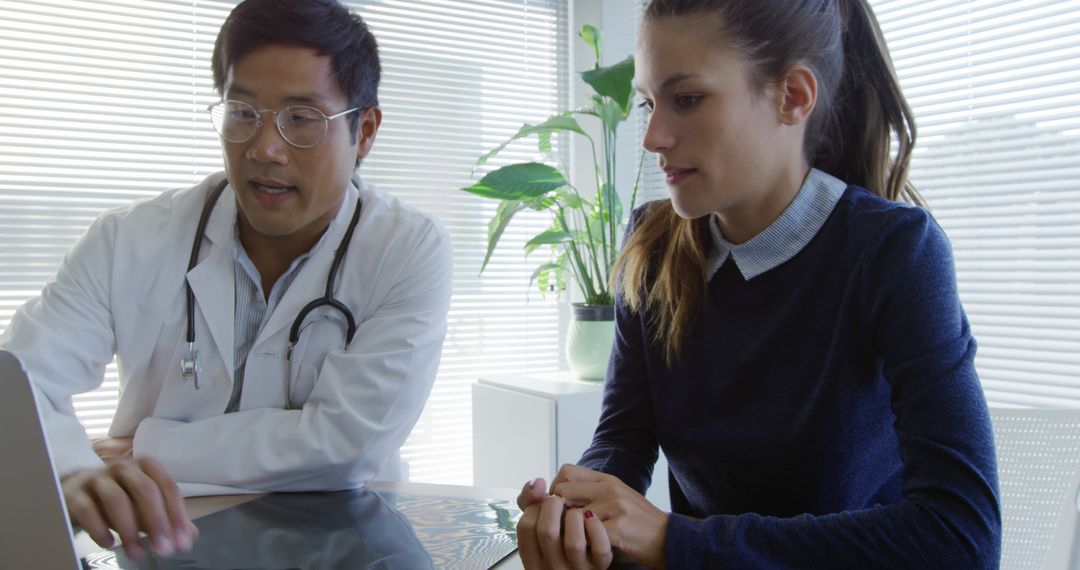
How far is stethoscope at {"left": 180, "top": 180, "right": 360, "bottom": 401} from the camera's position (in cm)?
136

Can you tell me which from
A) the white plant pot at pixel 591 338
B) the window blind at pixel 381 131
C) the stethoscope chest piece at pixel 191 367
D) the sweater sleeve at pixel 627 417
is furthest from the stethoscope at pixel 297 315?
the window blind at pixel 381 131

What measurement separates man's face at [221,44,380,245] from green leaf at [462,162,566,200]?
1.06m

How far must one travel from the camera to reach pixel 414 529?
1.00m

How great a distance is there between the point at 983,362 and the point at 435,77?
208cm

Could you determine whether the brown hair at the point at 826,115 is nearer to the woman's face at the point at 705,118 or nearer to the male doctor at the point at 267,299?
the woman's face at the point at 705,118

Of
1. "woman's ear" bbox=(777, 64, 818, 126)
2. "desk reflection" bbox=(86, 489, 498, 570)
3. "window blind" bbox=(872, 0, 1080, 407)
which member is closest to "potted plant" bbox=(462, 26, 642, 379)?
"window blind" bbox=(872, 0, 1080, 407)

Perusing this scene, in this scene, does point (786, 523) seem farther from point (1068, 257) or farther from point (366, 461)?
point (1068, 257)

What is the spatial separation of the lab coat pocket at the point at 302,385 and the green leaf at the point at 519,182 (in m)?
1.21

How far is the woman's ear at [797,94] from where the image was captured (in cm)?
109

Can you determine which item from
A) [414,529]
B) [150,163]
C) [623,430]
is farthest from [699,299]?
[150,163]

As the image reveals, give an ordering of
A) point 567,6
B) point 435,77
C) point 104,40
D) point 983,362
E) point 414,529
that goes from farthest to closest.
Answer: point 567,6 < point 435,77 < point 104,40 < point 983,362 < point 414,529

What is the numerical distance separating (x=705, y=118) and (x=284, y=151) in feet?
2.28

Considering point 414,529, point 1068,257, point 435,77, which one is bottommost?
point 414,529

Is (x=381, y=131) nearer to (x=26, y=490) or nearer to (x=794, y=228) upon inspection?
(x=794, y=228)
